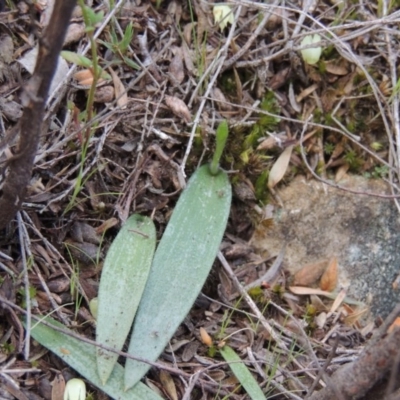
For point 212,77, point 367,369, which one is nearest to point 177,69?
point 212,77

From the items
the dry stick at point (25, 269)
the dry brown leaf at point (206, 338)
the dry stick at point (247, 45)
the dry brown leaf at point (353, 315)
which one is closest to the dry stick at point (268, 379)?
the dry brown leaf at point (206, 338)

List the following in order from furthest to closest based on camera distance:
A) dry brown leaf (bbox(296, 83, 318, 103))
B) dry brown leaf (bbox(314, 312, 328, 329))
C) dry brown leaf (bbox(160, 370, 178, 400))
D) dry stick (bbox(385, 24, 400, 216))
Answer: dry brown leaf (bbox(296, 83, 318, 103))
dry stick (bbox(385, 24, 400, 216))
dry brown leaf (bbox(314, 312, 328, 329))
dry brown leaf (bbox(160, 370, 178, 400))

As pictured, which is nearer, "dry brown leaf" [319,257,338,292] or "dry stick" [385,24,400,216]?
"dry brown leaf" [319,257,338,292]

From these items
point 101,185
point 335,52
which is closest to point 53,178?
point 101,185

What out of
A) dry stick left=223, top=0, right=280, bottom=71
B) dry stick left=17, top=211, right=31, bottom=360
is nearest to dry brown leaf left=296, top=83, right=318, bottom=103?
dry stick left=223, top=0, right=280, bottom=71

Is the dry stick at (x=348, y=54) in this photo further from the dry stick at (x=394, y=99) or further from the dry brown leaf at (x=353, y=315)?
the dry brown leaf at (x=353, y=315)

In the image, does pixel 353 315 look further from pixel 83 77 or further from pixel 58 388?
pixel 83 77

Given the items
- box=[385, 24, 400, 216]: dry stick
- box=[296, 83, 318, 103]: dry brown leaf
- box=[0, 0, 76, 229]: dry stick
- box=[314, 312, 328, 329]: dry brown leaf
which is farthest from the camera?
box=[296, 83, 318, 103]: dry brown leaf

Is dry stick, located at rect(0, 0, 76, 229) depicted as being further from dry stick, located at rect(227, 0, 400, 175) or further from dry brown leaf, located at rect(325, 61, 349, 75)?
dry brown leaf, located at rect(325, 61, 349, 75)

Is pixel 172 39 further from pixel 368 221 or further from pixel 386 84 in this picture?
pixel 368 221
